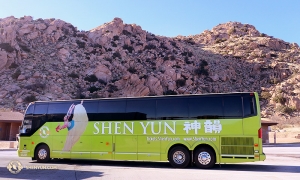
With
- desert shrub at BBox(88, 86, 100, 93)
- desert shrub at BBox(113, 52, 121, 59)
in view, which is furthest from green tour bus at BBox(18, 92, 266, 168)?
desert shrub at BBox(113, 52, 121, 59)

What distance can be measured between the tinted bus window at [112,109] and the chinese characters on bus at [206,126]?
312 centimetres

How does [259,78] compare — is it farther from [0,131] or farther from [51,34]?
[0,131]

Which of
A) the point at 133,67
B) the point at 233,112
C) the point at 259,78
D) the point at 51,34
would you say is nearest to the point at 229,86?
the point at 259,78

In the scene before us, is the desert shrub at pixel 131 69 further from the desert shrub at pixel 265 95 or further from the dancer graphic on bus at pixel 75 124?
the dancer graphic on bus at pixel 75 124

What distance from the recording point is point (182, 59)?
61.3 metres

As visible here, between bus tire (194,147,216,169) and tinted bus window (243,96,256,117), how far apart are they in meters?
2.27

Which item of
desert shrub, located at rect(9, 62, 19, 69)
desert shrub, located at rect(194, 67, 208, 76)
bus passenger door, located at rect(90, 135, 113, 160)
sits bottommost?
bus passenger door, located at rect(90, 135, 113, 160)

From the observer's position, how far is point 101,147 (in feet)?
42.5

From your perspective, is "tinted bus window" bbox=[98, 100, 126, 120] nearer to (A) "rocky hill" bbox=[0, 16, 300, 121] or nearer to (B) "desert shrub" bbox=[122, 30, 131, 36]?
(A) "rocky hill" bbox=[0, 16, 300, 121]

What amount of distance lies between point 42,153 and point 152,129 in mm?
6255

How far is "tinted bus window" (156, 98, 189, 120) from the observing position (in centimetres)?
1200

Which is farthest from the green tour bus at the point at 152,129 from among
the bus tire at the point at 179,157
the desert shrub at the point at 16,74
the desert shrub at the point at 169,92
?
the desert shrub at the point at 169,92

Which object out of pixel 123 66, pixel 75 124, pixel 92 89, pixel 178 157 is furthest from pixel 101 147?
pixel 123 66

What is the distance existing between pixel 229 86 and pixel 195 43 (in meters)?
33.4
